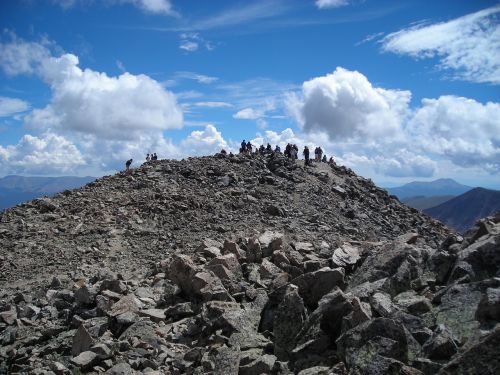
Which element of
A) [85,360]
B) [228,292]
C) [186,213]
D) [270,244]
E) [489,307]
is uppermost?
[186,213]

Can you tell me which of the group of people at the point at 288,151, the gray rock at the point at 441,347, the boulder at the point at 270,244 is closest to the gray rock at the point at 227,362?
the gray rock at the point at 441,347

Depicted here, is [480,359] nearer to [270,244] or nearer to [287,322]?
[287,322]

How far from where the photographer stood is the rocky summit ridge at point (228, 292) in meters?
8.17

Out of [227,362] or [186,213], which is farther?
[186,213]

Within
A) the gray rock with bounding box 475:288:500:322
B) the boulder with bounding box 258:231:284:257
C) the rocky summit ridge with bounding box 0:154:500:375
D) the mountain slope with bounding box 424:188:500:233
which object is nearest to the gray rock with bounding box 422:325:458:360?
the rocky summit ridge with bounding box 0:154:500:375

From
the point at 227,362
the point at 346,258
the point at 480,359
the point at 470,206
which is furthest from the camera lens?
the point at 470,206

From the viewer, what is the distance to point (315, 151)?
4381cm

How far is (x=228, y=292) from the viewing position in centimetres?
1398

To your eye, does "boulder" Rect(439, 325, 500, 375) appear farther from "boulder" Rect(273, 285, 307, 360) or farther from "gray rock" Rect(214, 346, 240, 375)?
"gray rock" Rect(214, 346, 240, 375)

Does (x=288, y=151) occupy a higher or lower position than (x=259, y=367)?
higher

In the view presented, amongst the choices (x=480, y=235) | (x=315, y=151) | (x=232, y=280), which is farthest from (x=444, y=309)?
(x=315, y=151)

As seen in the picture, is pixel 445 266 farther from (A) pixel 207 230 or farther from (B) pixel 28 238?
(B) pixel 28 238

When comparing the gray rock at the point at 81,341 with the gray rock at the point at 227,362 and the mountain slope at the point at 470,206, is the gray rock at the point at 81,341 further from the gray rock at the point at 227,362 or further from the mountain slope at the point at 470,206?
the mountain slope at the point at 470,206

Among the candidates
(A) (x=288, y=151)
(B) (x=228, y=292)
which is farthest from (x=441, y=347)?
(A) (x=288, y=151)
